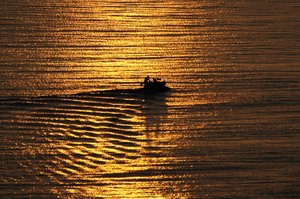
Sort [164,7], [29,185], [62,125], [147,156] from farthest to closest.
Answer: [164,7] → [62,125] → [147,156] → [29,185]

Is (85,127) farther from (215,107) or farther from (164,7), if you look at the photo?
(164,7)

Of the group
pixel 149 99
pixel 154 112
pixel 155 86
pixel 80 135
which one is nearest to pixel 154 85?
pixel 155 86

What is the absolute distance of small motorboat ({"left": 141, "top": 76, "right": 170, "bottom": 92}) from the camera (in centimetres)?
2138

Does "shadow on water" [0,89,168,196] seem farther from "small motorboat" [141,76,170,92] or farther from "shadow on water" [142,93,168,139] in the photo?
"small motorboat" [141,76,170,92]

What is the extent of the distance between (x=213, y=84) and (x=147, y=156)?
3.81 meters

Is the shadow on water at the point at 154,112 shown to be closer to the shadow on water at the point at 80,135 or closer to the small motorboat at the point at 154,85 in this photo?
the shadow on water at the point at 80,135

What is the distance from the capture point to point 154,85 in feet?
70.3

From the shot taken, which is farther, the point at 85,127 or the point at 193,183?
the point at 85,127

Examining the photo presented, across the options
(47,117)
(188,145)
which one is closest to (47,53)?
(47,117)

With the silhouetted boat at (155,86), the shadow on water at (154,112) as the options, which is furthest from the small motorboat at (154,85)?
the shadow on water at (154,112)

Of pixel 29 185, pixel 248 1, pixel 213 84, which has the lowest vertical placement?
pixel 29 185

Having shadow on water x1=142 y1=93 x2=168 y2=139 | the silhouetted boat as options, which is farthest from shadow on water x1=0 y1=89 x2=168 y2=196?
the silhouetted boat

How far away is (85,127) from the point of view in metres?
19.8

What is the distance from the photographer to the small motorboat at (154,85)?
21.4 metres
